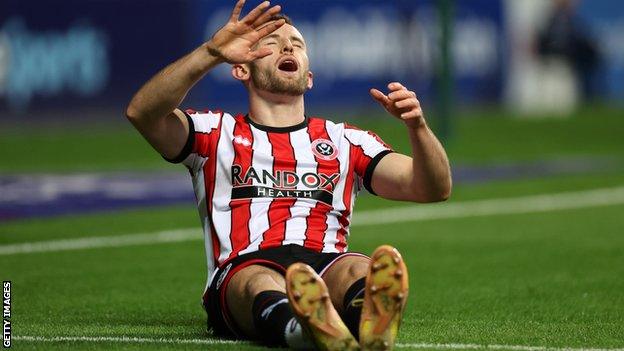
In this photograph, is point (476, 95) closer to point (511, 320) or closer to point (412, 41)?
point (412, 41)

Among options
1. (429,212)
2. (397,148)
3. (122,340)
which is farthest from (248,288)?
(397,148)

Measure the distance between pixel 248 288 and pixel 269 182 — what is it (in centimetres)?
65

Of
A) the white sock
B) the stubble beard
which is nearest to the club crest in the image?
the stubble beard

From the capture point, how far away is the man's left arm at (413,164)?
5477 mm

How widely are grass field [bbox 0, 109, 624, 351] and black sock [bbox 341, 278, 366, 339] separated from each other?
12.6 inches

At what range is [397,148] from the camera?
58.3 ft

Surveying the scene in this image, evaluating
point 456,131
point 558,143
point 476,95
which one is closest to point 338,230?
point 558,143

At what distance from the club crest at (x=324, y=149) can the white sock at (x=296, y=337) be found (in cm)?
107

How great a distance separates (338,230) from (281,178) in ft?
1.11

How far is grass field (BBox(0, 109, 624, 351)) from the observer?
5953 millimetres

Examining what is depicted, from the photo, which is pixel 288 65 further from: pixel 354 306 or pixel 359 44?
pixel 359 44

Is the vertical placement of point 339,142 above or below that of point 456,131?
above

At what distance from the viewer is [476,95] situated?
26.9 metres

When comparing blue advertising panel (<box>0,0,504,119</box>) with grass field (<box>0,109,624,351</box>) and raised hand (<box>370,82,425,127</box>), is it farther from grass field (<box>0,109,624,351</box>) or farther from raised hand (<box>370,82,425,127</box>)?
raised hand (<box>370,82,425,127</box>)
